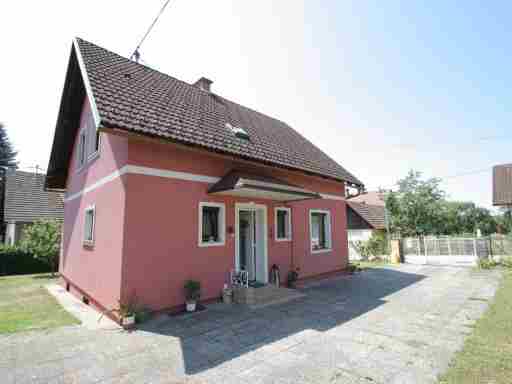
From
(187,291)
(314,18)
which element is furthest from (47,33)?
(187,291)

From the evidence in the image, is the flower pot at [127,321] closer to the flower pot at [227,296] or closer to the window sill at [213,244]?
the window sill at [213,244]

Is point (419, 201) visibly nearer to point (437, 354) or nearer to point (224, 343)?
point (437, 354)

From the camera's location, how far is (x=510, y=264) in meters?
13.1

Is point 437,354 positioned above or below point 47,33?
below

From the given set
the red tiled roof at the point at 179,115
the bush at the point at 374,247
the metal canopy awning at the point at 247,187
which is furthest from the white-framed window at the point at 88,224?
the bush at the point at 374,247

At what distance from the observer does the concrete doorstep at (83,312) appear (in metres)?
5.59

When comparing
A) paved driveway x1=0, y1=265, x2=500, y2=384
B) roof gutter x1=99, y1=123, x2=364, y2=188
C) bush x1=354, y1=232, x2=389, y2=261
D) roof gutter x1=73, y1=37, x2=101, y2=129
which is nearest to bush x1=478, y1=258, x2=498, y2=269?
bush x1=354, y1=232, x2=389, y2=261

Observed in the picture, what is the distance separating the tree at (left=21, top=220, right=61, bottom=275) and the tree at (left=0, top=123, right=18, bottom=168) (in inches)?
958

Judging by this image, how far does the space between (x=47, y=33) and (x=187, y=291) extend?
5.97 meters

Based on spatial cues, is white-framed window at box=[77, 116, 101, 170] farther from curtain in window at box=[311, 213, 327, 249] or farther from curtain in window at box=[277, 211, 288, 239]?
curtain in window at box=[311, 213, 327, 249]

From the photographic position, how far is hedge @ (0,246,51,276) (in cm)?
1473

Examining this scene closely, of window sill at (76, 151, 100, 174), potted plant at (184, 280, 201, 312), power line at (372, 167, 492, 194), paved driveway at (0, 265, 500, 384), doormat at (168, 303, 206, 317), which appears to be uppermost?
power line at (372, 167, 492, 194)

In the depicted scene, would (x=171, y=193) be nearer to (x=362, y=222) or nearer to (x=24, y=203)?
(x=24, y=203)

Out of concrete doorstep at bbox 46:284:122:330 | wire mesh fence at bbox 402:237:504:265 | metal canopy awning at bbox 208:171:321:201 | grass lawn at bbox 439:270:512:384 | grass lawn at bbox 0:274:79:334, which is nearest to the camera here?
grass lawn at bbox 439:270:512:384
